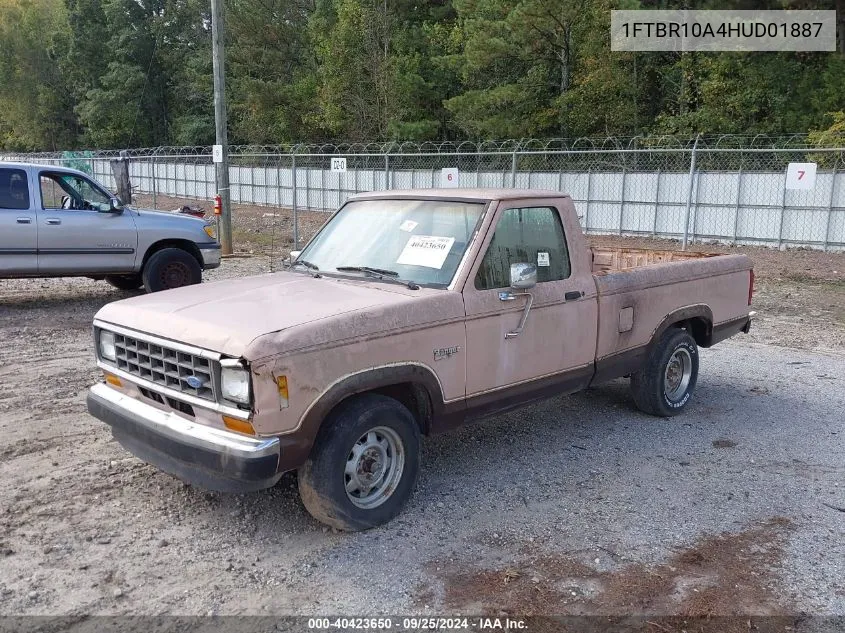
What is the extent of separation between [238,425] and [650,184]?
19381mm

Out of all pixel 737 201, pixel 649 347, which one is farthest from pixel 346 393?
pixel 737 201

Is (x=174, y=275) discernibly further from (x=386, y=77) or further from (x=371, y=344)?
(x=386, y=77)

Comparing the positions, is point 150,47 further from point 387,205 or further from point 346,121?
point 387,205

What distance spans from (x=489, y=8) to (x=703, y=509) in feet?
94.7

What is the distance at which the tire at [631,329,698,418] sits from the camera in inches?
247

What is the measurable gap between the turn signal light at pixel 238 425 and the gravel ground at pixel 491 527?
0.73m

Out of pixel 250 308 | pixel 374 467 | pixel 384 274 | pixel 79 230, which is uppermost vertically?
pixel 384 274

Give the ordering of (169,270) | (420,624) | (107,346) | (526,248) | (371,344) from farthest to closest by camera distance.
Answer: (169,270) < (526,248) < (107,346) < (371,344) < (420,624)

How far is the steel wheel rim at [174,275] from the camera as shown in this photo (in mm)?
11320

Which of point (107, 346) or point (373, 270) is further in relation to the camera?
point (373, 270)

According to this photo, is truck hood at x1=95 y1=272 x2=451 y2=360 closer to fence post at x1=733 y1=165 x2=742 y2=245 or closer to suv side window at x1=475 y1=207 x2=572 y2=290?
suv side window at x1=475 y1=207 x2=572 y2=290

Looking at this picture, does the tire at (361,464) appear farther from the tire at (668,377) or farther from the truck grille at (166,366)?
the tire at (668,377)

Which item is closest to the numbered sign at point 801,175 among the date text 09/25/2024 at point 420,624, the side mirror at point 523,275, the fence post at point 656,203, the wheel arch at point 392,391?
the fence post at point 656,203

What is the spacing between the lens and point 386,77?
4016cm
